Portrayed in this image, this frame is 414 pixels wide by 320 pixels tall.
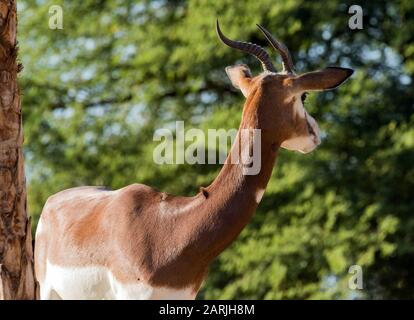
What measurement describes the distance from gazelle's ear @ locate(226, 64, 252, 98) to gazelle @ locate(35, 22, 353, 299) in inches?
0.5

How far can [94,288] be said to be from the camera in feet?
18.3

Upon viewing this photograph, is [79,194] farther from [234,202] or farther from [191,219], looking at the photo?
[234,202]

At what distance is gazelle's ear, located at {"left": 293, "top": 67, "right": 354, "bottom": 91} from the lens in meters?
5.34

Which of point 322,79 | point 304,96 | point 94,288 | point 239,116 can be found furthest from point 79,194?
point 239,116

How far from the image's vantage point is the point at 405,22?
1342cm

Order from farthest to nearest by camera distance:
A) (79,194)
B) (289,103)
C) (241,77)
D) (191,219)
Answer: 1. (79,194)
2. (241,77)
3. (191,219)
4. (289,103)

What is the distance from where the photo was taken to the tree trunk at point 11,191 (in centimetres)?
432

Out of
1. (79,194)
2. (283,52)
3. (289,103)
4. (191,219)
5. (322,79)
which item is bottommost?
(191,219)

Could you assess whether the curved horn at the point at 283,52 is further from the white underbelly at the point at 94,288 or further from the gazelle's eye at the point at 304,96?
the white underbelly at the point at 94,288

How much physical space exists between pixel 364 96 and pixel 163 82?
8.53 feet

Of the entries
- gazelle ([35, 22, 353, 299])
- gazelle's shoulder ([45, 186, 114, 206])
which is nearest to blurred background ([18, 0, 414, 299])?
gazelle's shoulder ([45, 186, 114, 206])

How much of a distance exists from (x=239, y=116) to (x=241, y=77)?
24.9 feet

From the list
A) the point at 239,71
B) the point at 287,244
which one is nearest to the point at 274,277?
the point at 287,244
